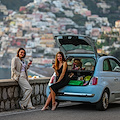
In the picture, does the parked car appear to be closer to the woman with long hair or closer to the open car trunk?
the open car trunk

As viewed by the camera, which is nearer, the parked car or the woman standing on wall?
the parked car

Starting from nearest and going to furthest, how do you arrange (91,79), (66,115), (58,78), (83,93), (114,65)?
(66,115) → (83,93) → (91,79) → (58,78) → (114,65)

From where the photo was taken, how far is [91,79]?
8781mm

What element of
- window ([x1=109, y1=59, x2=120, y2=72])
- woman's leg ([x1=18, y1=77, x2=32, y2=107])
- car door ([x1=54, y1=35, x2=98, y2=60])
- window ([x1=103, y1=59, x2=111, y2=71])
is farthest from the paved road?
car door ([x1=54, y1=35, x2=98, y2=60])

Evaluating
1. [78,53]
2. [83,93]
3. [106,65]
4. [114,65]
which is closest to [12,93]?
[83,93]

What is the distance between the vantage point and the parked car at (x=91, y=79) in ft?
28.5

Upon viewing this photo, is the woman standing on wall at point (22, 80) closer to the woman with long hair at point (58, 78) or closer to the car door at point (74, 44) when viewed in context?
the woman with long hair at point (58, 78)

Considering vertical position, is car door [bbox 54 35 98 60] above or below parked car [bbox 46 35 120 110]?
above

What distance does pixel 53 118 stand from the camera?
7500 millimetres

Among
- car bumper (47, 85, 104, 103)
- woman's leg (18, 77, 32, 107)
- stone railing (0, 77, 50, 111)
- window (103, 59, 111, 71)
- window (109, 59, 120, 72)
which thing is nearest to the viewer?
car bumper (47, 85, 104, 103)

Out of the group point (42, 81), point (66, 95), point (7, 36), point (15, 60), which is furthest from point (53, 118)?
point (7, 36)

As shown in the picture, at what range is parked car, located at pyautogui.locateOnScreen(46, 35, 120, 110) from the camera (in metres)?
8.68

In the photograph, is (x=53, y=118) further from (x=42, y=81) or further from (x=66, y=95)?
(x=42, y=81)

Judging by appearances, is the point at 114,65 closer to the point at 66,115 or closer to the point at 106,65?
the point at 106,65
